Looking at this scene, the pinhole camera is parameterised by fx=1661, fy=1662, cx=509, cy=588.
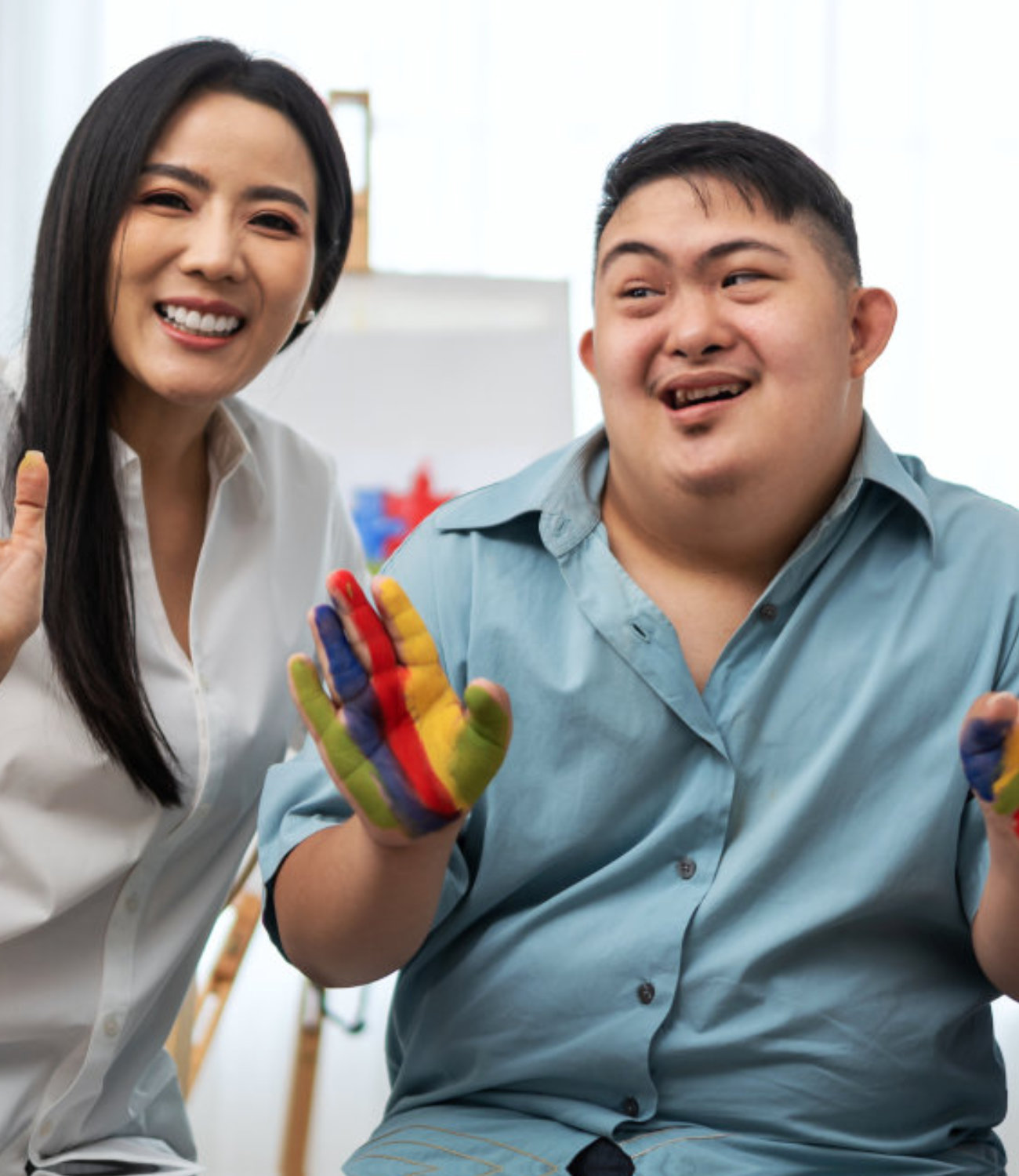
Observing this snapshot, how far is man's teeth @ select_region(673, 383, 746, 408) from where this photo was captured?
4.00 ft

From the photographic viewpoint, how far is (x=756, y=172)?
1.25m

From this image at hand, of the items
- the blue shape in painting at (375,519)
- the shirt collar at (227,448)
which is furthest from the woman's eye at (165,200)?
the blue shape in painting at (375,519)

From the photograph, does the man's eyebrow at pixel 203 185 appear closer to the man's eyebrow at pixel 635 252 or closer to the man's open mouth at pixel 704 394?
the man's eyebrow at pixel 635 252

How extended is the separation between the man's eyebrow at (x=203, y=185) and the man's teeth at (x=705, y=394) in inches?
19.2

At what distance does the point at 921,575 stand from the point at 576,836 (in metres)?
0.32

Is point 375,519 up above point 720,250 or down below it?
below

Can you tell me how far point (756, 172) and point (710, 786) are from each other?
46 centimetres

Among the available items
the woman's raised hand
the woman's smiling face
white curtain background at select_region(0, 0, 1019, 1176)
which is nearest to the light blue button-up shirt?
the woman's raised hand

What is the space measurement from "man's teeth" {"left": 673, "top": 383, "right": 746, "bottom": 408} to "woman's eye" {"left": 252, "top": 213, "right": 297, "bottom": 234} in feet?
1.59

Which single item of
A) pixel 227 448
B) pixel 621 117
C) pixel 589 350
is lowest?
pixel 227 448

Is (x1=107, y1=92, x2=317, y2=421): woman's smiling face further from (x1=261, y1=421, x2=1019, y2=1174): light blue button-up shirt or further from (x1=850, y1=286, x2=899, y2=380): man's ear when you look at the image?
(x1=850, y1=286, x2=899, y2=380): man's ear

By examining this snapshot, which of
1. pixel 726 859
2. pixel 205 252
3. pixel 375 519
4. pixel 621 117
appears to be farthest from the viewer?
pixel 621 117

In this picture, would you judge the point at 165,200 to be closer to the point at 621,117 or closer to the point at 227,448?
the point at 227,448

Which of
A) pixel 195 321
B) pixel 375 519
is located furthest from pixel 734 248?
pixel 375 519
